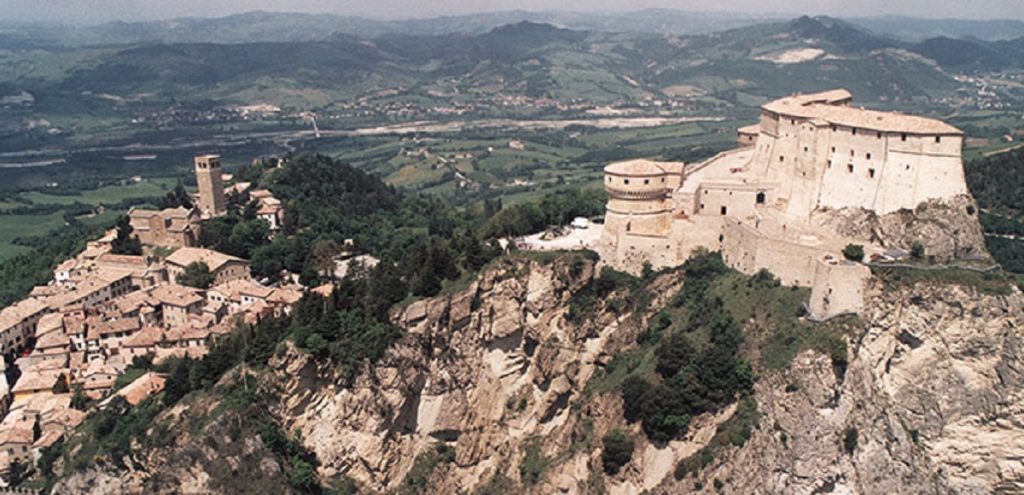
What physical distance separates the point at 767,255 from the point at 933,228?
33.4 ft

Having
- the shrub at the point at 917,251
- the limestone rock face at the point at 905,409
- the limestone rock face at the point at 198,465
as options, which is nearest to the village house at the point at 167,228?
the limestone rock face at the point at 198,465

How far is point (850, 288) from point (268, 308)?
40238mm

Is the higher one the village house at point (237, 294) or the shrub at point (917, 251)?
the shrub at point (917, 251)

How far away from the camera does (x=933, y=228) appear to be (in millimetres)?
53062

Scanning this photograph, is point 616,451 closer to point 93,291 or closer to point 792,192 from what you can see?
point 792,192

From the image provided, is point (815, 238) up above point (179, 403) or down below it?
above

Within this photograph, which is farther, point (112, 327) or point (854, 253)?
point (112, 327)

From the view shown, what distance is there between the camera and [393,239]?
277 ft

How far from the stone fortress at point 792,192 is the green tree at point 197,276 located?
104 feet

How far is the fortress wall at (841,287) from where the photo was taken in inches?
1866

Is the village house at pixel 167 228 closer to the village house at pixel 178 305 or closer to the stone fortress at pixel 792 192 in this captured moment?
the village house at pixel 178 305

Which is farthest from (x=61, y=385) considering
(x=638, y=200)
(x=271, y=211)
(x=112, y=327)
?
(x=638, y=200)

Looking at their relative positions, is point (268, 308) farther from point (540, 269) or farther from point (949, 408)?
point (949, 408)

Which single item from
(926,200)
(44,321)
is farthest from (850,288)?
(44,321)
